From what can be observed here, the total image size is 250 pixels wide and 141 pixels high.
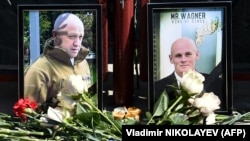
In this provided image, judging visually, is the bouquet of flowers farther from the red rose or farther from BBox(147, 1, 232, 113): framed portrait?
BBox(147, 1, 232, 113): framed portrait

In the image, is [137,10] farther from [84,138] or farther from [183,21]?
[84,138]

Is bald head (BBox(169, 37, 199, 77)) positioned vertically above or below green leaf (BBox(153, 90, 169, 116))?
above

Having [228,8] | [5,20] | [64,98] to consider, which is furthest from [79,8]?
[64,98]

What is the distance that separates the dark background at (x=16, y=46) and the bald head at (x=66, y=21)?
1.14m

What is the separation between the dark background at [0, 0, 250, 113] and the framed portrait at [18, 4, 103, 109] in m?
1.12

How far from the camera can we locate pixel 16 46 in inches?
213

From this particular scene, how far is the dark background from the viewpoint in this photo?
5184 millimetres

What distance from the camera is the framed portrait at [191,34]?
4.04 metres

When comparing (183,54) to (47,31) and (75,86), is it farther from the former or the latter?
(75,86)

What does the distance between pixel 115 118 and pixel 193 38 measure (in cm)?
273

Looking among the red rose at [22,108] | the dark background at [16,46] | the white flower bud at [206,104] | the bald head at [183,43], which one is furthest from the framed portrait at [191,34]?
the white flower bud at [206,104]

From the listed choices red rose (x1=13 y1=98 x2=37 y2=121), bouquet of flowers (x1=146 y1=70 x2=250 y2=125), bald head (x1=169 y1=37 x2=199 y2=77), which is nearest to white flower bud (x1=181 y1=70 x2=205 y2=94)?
bouquet of flowers (x1=146 y1=70 x2=250 y2=125)

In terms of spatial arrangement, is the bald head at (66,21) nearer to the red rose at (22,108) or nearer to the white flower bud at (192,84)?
the red rose at (22,108)

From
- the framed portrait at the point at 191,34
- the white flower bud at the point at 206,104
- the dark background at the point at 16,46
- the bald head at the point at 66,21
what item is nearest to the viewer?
the white flower bud at the point at 206,104
